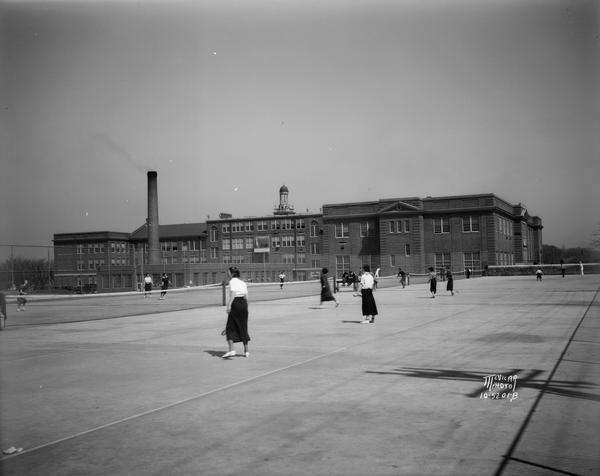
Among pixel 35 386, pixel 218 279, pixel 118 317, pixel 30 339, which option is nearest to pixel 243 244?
pixel 218 279

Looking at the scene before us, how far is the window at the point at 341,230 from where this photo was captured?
91269 millimetres

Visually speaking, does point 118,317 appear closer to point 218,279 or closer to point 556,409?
point 556,409

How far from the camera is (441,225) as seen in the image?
275ft

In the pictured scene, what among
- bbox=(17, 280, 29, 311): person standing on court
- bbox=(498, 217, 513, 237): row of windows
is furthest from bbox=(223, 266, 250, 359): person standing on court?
bbox=(498, 217, 513, 237): row of windows

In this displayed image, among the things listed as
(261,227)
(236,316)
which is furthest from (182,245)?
(236,316)

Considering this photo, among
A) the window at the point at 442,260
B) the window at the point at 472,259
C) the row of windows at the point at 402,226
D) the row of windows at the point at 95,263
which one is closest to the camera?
the window at the point at 472,259

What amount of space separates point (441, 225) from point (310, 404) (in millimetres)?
79141

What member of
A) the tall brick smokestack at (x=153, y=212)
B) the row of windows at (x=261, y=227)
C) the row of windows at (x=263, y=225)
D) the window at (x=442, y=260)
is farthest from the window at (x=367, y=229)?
the tall brick smokestack at (x=153, y=212)

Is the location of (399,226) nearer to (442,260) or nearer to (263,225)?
(442,260)

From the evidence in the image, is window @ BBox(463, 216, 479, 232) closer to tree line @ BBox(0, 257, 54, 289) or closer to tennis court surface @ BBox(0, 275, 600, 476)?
tree line @ BBox(0, 257, 54, 289)

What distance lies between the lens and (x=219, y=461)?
5250 millimetres

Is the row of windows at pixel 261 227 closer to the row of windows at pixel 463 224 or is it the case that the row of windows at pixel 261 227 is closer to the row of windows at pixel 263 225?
the row of windows at pixel 263 225

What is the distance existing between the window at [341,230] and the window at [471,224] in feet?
59.2

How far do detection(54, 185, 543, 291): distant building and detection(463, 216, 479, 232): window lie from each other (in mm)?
137
